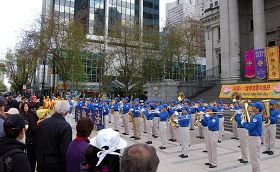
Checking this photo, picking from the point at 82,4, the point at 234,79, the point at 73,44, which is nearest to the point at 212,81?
the point at 234,79

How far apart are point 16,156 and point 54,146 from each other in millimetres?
1266

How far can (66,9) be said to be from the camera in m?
62.3

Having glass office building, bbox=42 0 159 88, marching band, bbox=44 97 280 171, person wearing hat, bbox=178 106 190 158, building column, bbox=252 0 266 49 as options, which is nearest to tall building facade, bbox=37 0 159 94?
glass office building, bbox=42 0 159 88

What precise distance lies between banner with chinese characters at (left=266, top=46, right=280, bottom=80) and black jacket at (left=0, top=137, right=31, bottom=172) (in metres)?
24.6

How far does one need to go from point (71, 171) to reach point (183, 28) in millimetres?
40053

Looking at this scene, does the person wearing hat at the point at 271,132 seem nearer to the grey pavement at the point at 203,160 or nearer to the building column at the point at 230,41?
the grey pavement at the point at 203,160

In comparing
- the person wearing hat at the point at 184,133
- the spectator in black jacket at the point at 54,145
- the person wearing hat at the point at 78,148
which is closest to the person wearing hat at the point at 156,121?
the person wearing hat at the point at 184,133

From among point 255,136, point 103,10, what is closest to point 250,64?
point 255,136

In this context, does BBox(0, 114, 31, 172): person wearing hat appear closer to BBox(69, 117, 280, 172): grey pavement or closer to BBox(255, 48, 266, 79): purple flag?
BBox(69, 117, 280, 172): grey pavement

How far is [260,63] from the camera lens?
82.4ft

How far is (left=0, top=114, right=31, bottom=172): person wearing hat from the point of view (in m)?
2.75

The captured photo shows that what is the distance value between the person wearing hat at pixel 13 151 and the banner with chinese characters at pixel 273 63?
24534mm

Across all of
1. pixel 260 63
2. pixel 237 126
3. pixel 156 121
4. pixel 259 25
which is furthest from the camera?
pixel 259 25

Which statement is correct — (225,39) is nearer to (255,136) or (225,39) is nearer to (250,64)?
(250,64)
